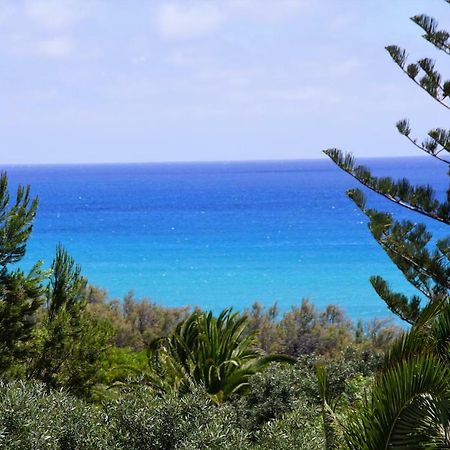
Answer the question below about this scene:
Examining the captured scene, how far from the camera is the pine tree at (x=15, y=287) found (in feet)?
36.2

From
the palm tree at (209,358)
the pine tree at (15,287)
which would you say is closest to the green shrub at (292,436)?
the palm tree at (209,358)

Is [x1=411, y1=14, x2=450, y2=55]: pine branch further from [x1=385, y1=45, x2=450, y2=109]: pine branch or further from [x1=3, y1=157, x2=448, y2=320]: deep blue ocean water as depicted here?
[x1=3, y1=157, x2=448, y2=320]: deep blue ocean water

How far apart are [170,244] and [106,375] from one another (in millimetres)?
46390

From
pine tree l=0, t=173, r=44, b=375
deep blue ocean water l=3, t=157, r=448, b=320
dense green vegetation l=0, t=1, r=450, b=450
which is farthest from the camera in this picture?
deep blue ocean water l=3, t=157, r=448, b=320

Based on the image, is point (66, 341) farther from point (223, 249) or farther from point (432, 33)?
A: point (223, 249)

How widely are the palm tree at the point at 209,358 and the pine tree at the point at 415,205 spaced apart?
1851 mm

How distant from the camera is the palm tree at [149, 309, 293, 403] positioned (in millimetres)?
9586

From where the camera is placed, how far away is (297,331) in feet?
59.7

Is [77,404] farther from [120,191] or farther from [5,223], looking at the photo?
[120,191]

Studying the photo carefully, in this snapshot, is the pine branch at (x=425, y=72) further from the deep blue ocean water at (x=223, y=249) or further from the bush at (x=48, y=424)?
the deep blue ocean water at (x=223, y=249)

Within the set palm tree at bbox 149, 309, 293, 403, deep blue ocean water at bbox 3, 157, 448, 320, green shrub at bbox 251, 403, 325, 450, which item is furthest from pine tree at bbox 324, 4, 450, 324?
deep blue ocean water at bbox 3, 157, 448, 320

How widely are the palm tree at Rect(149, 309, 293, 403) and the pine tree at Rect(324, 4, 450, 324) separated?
185 cm

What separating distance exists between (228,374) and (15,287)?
329cm

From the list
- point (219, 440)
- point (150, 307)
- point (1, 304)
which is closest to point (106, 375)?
point (1, 304)
